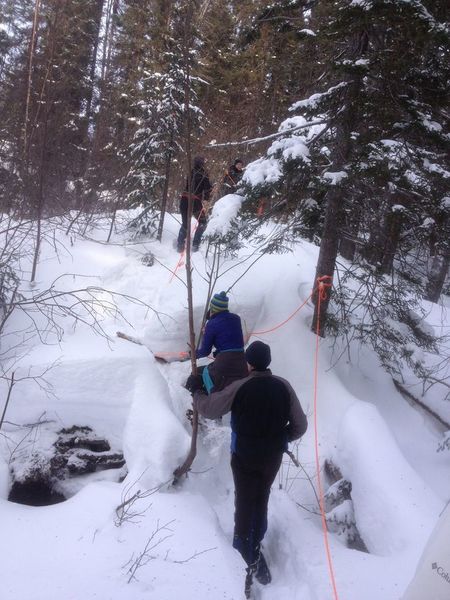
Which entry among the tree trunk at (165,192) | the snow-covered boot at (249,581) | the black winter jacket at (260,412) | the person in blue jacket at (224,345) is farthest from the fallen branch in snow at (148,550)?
the tree trunk at (165,192)

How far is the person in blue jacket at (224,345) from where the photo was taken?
16.3 feet

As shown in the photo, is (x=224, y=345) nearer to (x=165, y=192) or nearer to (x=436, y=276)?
(x=165, y=192)

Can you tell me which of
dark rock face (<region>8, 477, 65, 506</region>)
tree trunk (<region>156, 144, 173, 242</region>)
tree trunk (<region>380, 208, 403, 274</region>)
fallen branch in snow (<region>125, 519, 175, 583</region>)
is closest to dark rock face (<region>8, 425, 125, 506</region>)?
dark rock face (<region>8, 477, 65, 506</region>)

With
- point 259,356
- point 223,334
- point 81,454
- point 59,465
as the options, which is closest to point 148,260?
point 223,334

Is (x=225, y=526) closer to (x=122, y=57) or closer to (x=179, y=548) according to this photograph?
(x=179, y=548)

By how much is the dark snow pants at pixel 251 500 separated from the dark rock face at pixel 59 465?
2.16 m

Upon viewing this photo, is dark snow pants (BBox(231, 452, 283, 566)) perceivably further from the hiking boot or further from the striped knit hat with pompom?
the striped knit hat with pompom

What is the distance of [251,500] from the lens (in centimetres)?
371

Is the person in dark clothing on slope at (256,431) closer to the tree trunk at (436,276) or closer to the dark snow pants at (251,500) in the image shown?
the dark snow pants at (251,500)

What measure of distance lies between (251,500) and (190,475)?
145 centimetres

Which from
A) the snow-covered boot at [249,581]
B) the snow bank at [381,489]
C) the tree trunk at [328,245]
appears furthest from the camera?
the tree trunk at [328,245]

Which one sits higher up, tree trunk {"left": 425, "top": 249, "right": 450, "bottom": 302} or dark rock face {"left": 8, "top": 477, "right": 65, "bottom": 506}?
tree trunk {"left": 425, "top": 249, "right": 450, "bottom": 302}

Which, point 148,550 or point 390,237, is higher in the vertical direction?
point 390,237

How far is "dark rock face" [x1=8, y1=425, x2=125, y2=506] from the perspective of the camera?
16.2 ft
